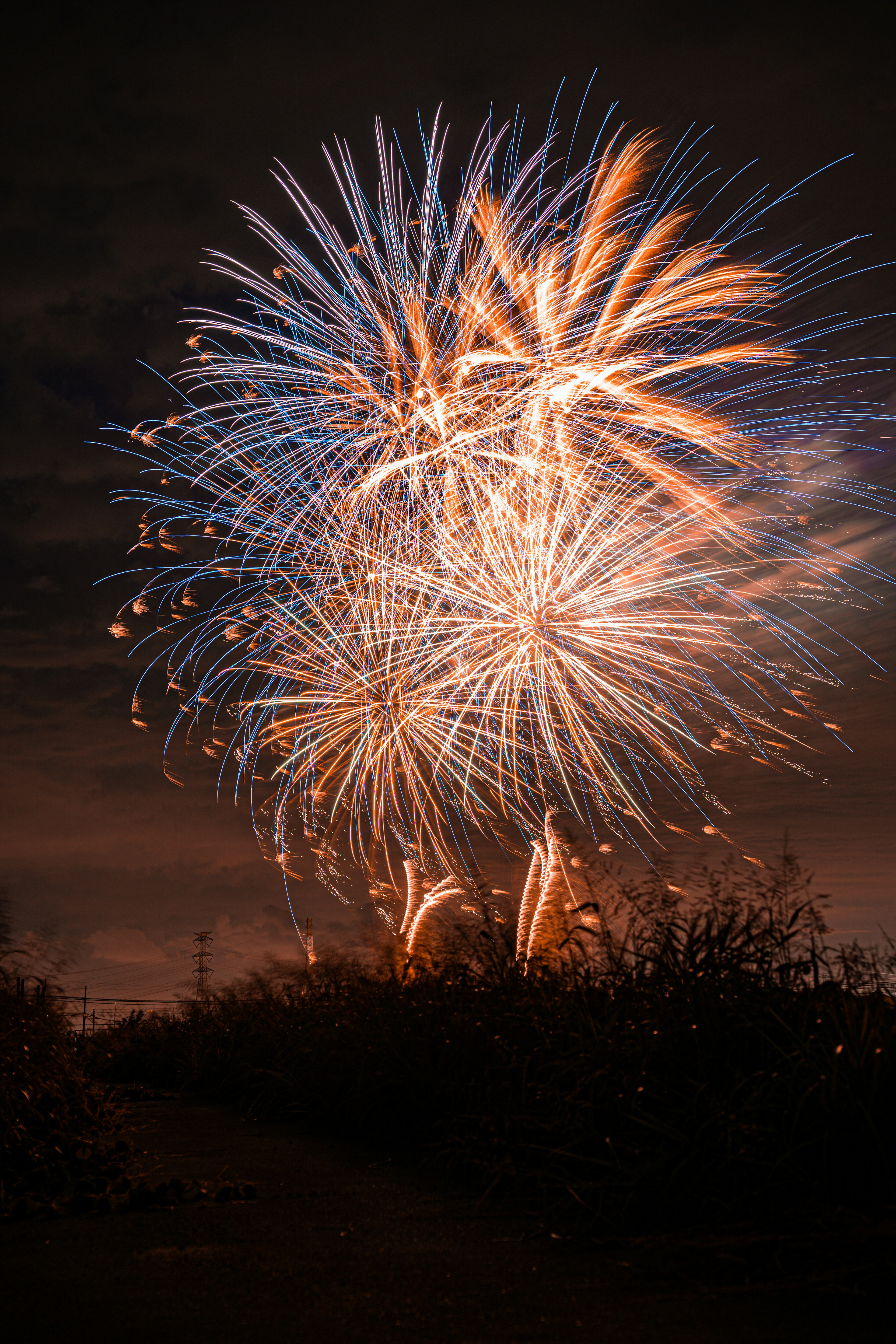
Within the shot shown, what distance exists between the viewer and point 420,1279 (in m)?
3.99

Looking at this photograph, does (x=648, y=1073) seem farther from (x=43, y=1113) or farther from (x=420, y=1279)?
(x=43, y=1113)

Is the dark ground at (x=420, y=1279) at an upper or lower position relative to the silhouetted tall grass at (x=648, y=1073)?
lower

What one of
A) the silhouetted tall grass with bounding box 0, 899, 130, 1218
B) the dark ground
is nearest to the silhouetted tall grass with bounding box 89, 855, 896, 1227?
the dark ground

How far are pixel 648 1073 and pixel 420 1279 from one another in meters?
1.60

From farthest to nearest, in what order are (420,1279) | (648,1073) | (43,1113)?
(43,1113) < (648,1073) < (420,1279)

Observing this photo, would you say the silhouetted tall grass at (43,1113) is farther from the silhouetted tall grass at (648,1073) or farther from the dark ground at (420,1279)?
the silhouetted tall grass at (648,1073)

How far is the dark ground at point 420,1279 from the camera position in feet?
11.1

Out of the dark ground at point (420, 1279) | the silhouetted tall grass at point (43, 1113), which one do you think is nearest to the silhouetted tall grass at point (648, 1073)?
the dark ground at point (420, 1279)

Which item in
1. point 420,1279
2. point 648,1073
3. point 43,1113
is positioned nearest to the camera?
point 420,1279

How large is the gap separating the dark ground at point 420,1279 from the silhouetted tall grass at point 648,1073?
29 cm

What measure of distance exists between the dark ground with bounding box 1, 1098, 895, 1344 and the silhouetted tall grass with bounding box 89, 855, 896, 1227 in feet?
0.95

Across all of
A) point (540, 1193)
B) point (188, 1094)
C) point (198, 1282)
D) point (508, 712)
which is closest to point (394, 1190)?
point (540, 1193)

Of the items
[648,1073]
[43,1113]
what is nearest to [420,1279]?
[648,1073]

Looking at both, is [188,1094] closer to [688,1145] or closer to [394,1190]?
[394,1190]
